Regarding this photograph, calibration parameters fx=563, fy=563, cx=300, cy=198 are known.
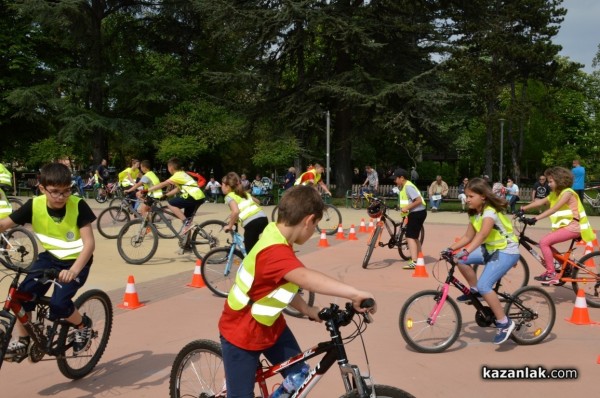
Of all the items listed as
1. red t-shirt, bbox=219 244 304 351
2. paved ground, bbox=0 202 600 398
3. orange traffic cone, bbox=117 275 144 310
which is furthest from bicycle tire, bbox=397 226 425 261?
red t-shirt, bbox=219 244 304 351

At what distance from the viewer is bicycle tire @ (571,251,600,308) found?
283 inches

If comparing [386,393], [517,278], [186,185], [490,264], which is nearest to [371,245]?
[517,278]

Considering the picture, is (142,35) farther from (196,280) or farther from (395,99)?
(196,280)

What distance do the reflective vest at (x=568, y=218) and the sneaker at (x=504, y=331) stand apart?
2.57 m

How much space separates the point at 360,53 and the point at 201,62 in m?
13.8

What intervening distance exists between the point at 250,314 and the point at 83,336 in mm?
2291

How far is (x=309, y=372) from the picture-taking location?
113 inches

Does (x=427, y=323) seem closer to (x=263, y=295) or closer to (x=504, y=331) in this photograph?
(x=504, y=331)

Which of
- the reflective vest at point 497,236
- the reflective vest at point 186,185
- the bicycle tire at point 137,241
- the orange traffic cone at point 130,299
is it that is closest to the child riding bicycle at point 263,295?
the reflective vest at point 497,236

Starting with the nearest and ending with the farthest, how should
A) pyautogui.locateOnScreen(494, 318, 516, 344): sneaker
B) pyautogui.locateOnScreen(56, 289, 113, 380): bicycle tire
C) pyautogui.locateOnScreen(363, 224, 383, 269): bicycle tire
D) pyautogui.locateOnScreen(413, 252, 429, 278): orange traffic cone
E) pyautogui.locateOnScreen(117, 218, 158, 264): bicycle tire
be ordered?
pyautogui.locateOnScreen(56, 289, 113, 380): bicycle tire → pyautogui.locateOnScreen(494, 318, 516, 344): sneaker → pyautogui.locateOnScreen(413, 252, 429, 278): orange traffic cone → pyautogui.locateOnScreen(363, 224, 383, 269): bicycle tire → pyautogui.locateOnScreen(117, 218, 158, 264): bicycle tire

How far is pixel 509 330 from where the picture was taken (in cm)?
539

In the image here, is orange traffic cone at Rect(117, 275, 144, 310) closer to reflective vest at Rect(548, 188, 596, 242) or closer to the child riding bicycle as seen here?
the child riding bicycle

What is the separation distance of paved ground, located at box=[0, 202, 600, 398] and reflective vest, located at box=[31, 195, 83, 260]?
1124 millimetres

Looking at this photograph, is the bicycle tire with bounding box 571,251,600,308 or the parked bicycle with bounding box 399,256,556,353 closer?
the parked bicycle with bounding box 399,256,556,353
